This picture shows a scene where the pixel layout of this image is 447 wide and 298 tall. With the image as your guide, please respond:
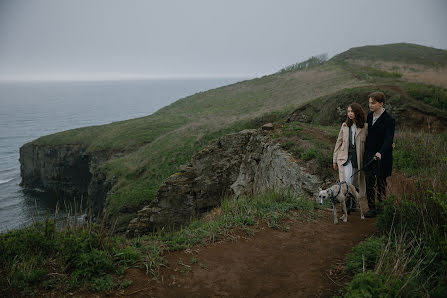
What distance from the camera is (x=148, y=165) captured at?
1119 inches

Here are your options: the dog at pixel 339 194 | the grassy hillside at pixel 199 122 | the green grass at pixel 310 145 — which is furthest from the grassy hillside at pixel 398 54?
the dog at pixel 339 194

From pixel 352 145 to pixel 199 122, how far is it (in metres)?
32.3

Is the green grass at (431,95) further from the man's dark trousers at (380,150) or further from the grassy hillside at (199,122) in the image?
the man's dark trousers at (380,150)

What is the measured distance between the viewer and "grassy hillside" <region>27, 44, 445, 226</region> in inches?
968

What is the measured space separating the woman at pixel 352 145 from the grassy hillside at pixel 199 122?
11.7 metres

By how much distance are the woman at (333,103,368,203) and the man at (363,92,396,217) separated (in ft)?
0.46

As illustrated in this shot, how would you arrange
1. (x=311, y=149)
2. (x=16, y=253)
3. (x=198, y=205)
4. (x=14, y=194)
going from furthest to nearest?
(x=14, y=194) → (x=198, y=205) → (x=311, y=149) → (x=16, y=253)

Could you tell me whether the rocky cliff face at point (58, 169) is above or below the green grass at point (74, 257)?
below

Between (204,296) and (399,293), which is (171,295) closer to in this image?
(204,296)

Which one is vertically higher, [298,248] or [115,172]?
[298,248]

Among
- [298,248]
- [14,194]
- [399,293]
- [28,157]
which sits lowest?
[14,194]

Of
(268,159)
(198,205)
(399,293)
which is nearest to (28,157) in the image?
(198,205)

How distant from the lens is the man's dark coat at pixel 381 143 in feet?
19.8

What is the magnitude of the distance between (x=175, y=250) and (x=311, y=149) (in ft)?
22.9
